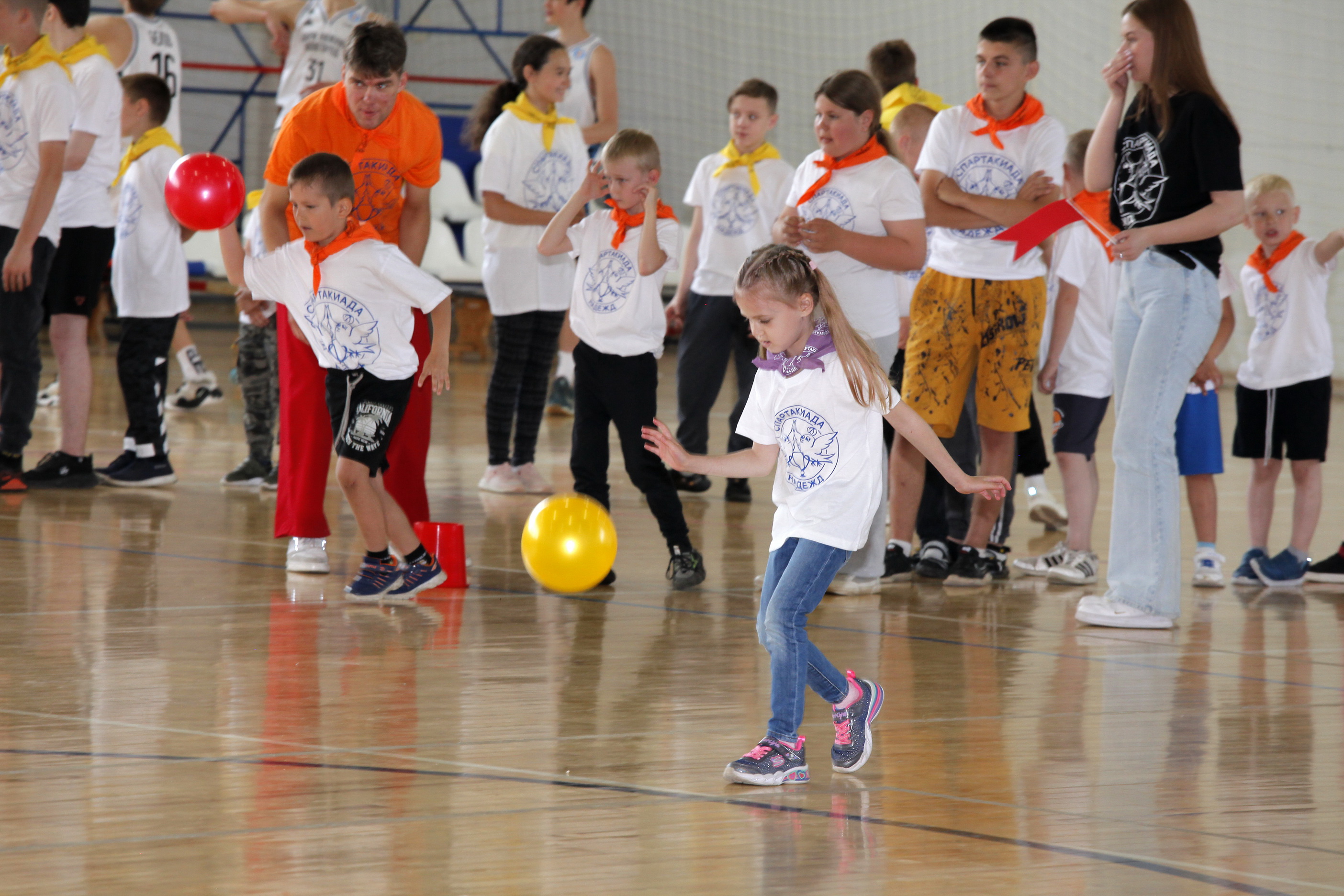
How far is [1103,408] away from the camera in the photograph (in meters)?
5.76

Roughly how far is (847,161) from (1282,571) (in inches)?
84.0

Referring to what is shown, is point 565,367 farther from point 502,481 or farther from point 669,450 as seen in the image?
point 669,450

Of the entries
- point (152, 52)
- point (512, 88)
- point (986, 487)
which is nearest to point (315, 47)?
point (152, 52)

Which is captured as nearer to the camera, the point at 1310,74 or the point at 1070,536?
the point at 1070,536

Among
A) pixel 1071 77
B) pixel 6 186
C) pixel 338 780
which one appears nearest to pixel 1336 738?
pixel 338 780

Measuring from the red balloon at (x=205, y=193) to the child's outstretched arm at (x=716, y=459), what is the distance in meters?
2.97

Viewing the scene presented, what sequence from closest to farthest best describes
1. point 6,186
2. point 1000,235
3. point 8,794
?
Result: point 8,794
point 1000,235
point 6,186

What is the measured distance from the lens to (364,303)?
4645 millimetres

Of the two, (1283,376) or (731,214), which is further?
(731,214)

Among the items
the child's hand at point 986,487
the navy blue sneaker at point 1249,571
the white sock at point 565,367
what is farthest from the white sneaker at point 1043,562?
the white sock at point 565,367

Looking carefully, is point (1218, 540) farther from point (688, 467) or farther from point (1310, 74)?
point (1310, 74)

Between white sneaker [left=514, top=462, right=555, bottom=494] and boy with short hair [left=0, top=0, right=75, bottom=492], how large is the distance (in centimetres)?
209

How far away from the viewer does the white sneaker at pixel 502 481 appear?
7.01 metres

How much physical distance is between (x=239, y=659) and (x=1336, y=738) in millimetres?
2581
